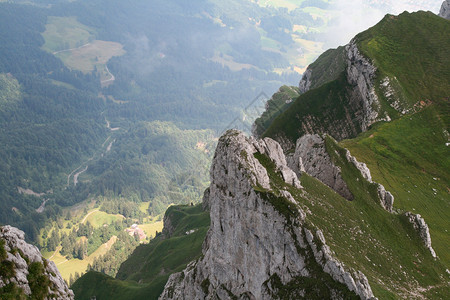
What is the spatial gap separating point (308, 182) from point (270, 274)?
63.2 ft

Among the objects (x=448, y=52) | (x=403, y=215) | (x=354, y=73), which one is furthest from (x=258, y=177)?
(x=448, y=52)

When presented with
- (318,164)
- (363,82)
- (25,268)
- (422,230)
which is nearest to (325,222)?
(422,230)

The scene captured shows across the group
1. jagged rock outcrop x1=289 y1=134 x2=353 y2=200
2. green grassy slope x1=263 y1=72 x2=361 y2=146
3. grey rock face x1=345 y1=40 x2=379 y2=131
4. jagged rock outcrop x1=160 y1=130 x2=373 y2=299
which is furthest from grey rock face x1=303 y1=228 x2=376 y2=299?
green grassy slope x1=263 y1=72 x2=361 y2=146

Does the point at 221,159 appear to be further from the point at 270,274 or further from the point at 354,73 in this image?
the point at 354,73

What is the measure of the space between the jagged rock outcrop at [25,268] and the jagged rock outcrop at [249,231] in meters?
29.9

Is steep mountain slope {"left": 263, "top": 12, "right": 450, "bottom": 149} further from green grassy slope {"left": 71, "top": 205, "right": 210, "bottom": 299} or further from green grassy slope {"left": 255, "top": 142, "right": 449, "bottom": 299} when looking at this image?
green grassy slope {"left": 255, "top": 142, "right": 449, "bottom": 299}

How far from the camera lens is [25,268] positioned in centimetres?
3488

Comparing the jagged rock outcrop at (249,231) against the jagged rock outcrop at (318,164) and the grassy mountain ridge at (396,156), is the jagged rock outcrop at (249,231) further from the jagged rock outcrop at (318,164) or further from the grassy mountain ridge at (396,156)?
the jagged rock outcrop at (318,164)

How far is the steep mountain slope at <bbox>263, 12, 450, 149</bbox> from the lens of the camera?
127438 mm

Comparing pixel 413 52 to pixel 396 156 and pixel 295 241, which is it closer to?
pixel 396 156

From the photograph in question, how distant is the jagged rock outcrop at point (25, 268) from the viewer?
33.3 meters

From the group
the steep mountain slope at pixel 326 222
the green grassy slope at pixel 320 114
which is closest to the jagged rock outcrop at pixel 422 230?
the steep mountain slope at pixel 326 222

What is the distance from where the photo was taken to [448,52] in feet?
455

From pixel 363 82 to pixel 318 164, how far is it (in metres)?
68.7
